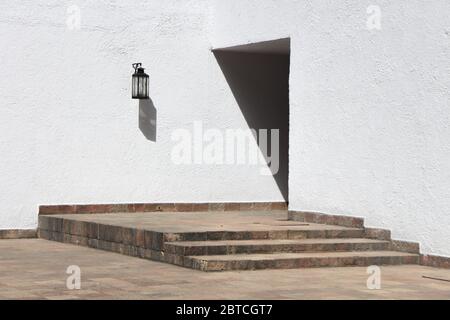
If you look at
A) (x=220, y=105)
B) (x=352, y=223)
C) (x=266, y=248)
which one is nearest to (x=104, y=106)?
(x=220, y=105)

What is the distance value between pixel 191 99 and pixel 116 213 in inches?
87.0

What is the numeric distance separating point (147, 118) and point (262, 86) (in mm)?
2129

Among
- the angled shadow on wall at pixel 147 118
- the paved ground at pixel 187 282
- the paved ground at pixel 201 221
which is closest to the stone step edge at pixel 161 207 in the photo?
the paved ground at pixel 201 221

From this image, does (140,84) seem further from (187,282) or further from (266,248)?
(187,282)

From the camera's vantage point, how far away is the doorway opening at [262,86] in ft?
49.2

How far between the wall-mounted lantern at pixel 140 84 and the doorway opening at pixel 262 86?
4.78ft

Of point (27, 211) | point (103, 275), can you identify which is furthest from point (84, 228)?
Answer: point (103, 275)

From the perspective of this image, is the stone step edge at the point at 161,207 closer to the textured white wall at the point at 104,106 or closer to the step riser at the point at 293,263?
the textured white wall at the point at 104,106

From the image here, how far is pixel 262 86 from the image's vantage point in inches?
600

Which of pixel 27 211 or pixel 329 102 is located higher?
pixel 329 102

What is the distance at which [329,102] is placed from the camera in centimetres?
1200

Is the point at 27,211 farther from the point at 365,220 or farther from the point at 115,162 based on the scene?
the point at 365,220

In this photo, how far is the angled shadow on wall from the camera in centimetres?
1423
